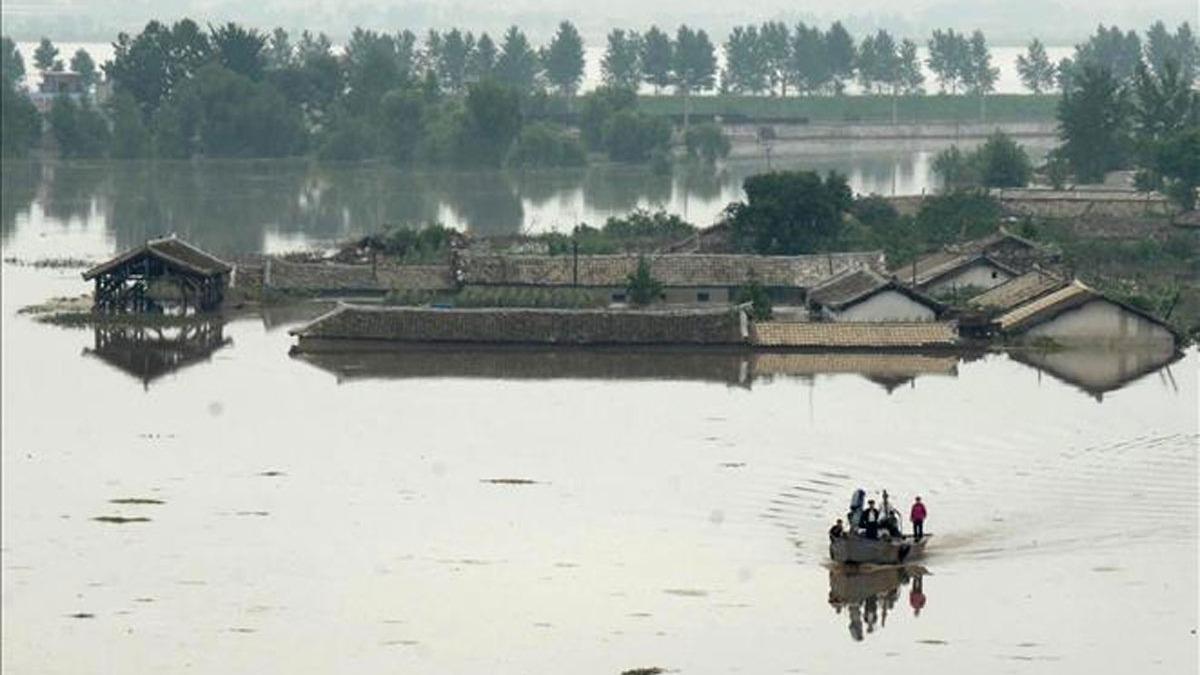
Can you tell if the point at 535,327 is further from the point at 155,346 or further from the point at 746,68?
the point at 746,68

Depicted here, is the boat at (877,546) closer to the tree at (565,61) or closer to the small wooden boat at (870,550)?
the small wooden boat at (870,550)

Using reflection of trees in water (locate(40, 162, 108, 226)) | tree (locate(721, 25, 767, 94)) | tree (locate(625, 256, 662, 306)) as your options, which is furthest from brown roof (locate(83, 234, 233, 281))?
tree (locate(721, 25, 767, 94))

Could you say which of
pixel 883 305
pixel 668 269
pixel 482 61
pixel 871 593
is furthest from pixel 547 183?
pixel 871 593

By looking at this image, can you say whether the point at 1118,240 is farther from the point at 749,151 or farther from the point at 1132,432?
the point at 749,151

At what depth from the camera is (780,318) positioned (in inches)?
1549

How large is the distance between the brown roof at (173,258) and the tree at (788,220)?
687 centimetres

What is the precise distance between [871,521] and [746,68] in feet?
273

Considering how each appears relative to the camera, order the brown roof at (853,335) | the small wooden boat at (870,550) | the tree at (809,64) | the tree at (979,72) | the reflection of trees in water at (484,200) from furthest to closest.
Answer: the tree at (979,72) → the tree at (809,64) → the reflection of trees in water at (484,200) → the brown roof at (853,335) → the small wooden boat at (870,550)

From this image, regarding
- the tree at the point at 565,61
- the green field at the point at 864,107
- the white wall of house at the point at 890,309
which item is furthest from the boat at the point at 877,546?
the tree at the point at 565,61

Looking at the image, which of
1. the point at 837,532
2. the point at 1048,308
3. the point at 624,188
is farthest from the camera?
the point at 624,188

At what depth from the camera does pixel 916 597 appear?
78.1ft

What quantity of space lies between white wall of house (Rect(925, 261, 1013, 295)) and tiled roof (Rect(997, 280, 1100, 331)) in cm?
292

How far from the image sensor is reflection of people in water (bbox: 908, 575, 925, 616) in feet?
77.0

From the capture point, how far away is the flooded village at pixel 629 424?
2297 centimetres
